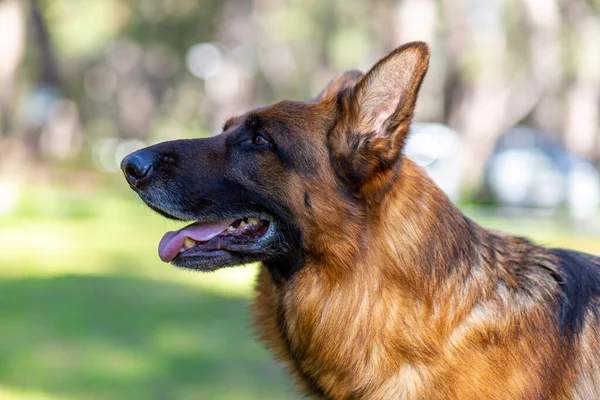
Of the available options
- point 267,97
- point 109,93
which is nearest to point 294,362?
point 267,97

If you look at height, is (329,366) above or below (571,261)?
below

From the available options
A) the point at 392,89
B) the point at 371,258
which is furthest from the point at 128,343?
the point at 392,89

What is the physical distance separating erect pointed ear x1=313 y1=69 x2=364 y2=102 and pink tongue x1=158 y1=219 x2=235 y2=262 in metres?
0.86

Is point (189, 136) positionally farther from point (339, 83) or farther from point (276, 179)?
point (276, 179)

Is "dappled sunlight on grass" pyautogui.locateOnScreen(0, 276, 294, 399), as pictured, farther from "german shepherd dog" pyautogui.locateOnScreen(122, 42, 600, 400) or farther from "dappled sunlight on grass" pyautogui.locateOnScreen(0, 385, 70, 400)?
"german shepherd dog" pyautogui.locateOnScreen(122, 42, 600, 400)

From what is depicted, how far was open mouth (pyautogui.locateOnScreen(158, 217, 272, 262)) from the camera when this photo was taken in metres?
4.50

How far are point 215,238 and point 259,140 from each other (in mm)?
538

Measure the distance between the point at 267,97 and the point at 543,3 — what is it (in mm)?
32656

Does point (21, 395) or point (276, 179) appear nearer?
point (276, 179)

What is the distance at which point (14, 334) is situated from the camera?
8984 mm

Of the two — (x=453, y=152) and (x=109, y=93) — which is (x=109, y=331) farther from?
(x=109, y=93)

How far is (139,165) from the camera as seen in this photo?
443cm

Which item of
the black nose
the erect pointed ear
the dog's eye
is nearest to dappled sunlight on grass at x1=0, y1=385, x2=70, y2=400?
the black nose

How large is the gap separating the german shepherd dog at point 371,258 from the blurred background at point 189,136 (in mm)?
761
